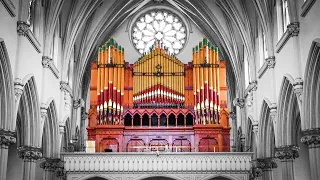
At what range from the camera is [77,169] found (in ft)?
93.6

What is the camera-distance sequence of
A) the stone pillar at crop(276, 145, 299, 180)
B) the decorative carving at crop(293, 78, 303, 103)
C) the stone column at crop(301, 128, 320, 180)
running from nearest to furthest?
the stone column at crop(301, 128, 320, 180)
the decorative carving at crop(293, 78, 303, 103)
the stone pillar at crop(276, 145, 299, 180)

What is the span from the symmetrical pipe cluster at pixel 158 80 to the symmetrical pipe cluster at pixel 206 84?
1359mm

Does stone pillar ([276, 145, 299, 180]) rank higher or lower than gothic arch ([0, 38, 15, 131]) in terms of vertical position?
lower

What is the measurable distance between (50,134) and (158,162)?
6360mm

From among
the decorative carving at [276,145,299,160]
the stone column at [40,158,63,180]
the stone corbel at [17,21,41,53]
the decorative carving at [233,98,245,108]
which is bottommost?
the stone column at [40,158,63,180]

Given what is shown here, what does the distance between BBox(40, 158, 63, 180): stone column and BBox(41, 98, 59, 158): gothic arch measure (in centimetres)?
29

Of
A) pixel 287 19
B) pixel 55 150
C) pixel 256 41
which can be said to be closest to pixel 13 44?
pixel 55 150

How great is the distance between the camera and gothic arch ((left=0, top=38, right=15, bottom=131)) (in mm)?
20250

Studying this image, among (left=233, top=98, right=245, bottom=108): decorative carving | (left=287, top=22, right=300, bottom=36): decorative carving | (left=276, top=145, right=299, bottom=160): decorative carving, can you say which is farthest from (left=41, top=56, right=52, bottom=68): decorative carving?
(left=233, top=98, right=245, bottom=108): decorative carving

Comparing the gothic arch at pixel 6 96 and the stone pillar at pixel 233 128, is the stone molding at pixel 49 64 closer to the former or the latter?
the gothic arch at pixel 6 96

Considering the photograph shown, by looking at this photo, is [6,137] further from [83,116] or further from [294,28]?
[83,116]

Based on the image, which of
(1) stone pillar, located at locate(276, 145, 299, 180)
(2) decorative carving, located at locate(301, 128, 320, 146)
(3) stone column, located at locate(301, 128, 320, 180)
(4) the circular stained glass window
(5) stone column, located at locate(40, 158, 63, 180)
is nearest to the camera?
(3) stone column, located at locate(301, 128, 320, 180)

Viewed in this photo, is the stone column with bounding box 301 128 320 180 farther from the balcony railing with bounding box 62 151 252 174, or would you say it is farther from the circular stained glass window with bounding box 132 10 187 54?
the circular stained glass window with bounding box 132 10 187 54

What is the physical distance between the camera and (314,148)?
65.1 ft
